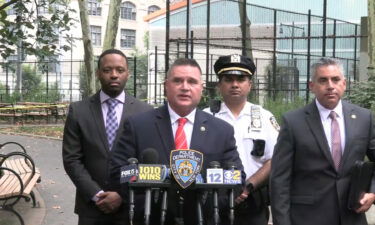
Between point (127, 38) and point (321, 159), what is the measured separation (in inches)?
2637

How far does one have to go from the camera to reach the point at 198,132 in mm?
3469

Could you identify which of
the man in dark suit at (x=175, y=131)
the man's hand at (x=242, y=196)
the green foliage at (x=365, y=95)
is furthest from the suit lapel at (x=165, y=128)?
the green foliage at (x=365, y=95)

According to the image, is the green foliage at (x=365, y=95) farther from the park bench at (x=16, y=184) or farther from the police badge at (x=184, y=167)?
the police badge at (x=184, y=167)

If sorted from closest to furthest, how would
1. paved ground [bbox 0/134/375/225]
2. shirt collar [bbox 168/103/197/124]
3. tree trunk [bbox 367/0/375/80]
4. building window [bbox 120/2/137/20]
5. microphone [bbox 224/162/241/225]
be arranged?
microphone [bbox 224/162/241/225] < shirt collar [bbox 168/103/197/124] < paved ground [bbox 0/134/375/225] < tree trunk [bbox 367/0/375/80] < building window [bbox 120/2/137/20]

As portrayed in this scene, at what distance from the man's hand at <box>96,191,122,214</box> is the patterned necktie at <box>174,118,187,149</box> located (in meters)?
0.65

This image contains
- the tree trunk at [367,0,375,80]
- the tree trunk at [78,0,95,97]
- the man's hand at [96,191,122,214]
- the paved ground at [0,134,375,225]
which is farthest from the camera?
the tree trunk at [78,0,95,97]

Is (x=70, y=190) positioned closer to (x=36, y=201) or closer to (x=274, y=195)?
(x=36, y=201)

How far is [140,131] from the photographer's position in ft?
11.5

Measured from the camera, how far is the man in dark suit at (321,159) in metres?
3.63

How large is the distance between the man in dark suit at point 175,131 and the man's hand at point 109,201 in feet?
1.13

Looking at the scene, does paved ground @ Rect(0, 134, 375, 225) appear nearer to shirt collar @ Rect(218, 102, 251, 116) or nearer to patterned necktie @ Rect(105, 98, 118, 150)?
shirt collar @ Rect(218, 102, 251, 116)

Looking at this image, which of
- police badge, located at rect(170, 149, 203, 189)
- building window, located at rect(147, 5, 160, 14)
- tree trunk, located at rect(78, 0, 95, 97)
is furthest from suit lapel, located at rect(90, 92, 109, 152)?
building window, located at rect(147, 5, 160, 14)

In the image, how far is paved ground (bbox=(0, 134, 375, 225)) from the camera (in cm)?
835

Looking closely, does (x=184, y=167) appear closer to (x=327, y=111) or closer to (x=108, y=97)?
(x=327, y=111)
